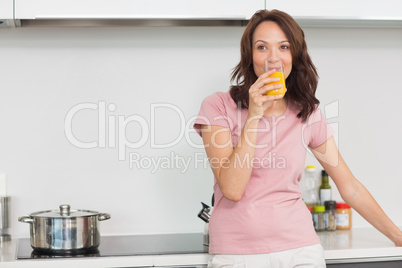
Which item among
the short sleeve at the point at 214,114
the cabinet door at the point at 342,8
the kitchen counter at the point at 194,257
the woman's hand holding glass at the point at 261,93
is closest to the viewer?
the woman's hand holding glass at the point at 261,93

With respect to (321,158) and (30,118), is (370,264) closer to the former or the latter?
(321,158)

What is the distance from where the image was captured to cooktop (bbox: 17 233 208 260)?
6.49ft

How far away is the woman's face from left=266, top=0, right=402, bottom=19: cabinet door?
1.07 ft

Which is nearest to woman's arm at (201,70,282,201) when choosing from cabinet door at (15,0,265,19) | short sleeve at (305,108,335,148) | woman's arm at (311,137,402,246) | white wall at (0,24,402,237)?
short sleeve at (305,108,335,148)

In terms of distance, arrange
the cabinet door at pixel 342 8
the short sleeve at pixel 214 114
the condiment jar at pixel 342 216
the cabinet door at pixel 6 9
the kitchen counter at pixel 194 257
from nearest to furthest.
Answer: the short sleeve at pixel 214 114, the kitchen counter at pixel 194 257, the cabinet door at pixel 6 9, the cabinet door at pixel 342 8, the condiment jar at pixel 342 216

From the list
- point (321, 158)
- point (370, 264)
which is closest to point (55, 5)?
point (321, 158)

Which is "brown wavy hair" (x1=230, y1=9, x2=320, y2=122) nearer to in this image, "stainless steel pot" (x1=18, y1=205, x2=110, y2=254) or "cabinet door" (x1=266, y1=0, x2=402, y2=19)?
"cabinet door" (x1=266, y1=0, x2=402, y2=19)

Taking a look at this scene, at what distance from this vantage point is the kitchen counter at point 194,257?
1902mm

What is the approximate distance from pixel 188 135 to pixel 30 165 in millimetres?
621

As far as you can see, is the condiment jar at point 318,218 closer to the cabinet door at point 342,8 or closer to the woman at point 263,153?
the woman at point 263,153

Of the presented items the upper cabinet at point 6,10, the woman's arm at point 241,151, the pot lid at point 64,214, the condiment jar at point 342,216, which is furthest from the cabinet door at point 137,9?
the condiment jar at point 342,216

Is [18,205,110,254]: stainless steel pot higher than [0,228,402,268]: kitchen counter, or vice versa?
[18,205,110,254]: stainless steel pot

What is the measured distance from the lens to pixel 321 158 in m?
2.00

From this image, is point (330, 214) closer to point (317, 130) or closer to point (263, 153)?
point (317, 130)
